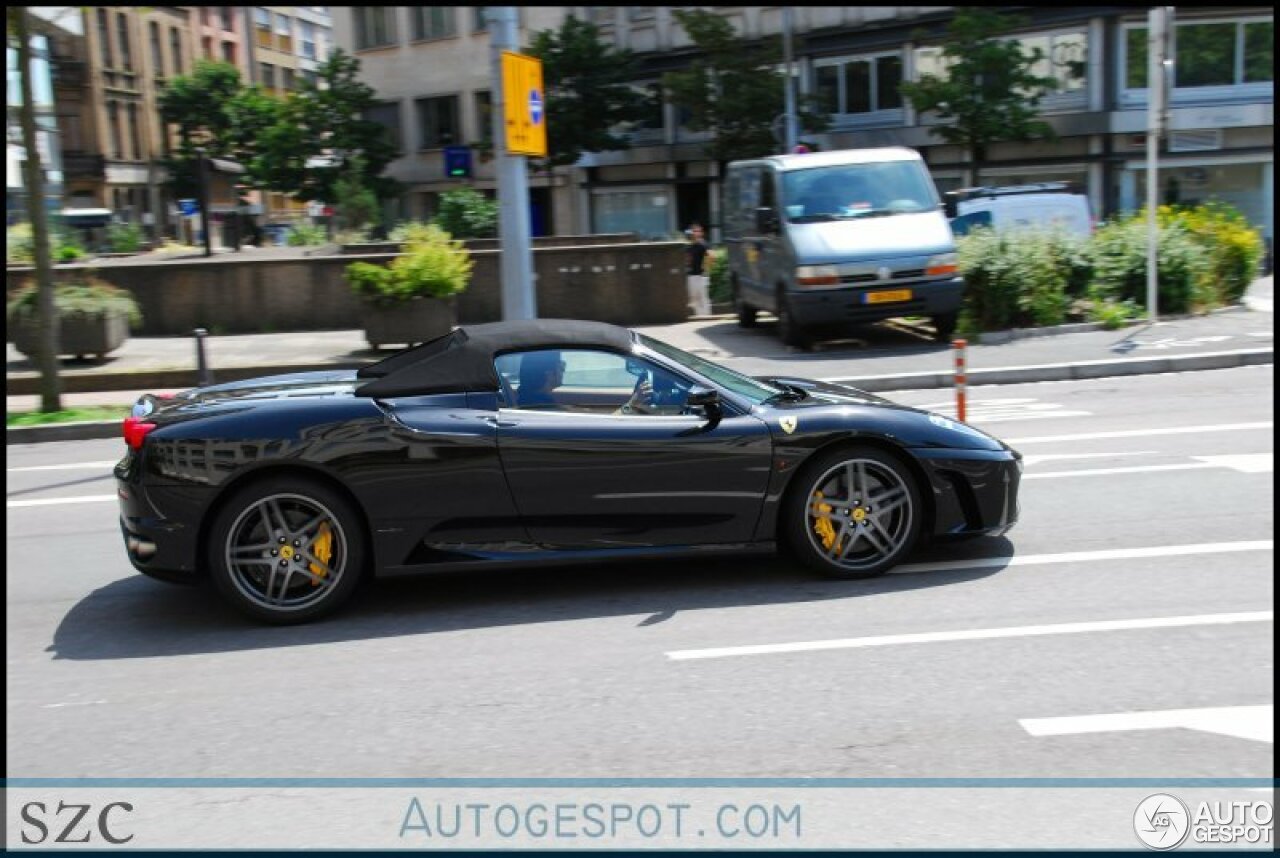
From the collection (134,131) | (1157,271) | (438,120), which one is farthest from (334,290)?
(134,131)

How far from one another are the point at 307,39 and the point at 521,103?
278ft

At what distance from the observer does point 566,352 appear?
6.41 meters

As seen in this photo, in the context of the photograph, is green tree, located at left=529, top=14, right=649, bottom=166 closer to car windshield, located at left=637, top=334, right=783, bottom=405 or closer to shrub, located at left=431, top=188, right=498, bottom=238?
shrub, located at left=431, top=188, right=498, bottom=238

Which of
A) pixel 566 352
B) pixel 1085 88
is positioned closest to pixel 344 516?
pixel 566 352

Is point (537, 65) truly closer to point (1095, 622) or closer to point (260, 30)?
point (1095, 622)

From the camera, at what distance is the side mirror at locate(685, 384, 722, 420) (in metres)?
6.22

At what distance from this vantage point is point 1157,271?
692 inches

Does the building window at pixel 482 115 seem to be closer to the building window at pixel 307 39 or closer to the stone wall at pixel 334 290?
the stone wall at pixel 334 290

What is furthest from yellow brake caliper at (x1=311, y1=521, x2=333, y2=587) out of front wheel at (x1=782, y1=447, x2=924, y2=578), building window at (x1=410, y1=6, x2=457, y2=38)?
building window at (x1=410, y1=6, x2=457, y2=38)

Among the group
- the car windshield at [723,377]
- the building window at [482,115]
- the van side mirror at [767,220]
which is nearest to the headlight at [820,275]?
the van side mirror at [767,220]

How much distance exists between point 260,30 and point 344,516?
86.1 m

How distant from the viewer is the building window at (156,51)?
70.2 m

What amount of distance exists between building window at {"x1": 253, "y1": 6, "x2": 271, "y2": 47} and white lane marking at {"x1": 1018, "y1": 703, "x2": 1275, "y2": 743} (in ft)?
286

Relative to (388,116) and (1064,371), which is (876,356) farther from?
(388,116)
